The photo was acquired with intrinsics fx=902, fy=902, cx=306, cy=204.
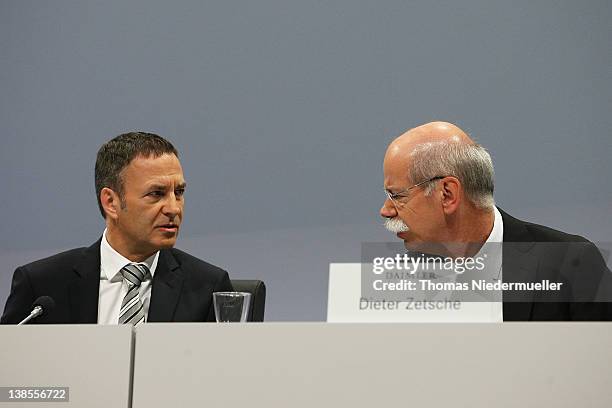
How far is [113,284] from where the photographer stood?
7.07 ft

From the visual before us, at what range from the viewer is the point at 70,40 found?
3.38 meters

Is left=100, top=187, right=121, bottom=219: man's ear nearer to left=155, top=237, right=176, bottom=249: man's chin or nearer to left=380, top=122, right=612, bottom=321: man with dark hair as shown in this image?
left=155, top=237, right=176, bottom=249: man's chin

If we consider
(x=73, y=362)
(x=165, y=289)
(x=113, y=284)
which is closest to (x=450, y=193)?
(x=165, y=289)

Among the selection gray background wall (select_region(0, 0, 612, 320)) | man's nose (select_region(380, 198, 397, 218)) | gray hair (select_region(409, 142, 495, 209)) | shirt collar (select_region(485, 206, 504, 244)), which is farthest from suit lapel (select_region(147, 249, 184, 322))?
gray background wall (select_region(0, 0, 612, 320))

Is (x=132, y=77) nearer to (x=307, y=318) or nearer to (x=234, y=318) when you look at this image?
(x=307, y=318)

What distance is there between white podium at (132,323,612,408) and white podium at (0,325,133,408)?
29 mm

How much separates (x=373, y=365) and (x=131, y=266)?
3.32 feet

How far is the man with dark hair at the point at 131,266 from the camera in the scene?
2080mm

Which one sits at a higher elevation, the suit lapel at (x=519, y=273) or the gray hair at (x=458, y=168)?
the gray hair at (x=458, y=168)

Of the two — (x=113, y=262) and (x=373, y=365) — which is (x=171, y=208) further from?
(x=373, y=365)

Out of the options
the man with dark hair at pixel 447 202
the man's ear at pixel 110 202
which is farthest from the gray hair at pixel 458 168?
the man's ear at pixel 110 202

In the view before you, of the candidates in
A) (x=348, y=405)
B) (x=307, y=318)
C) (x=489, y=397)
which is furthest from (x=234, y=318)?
(x=307, y=318)

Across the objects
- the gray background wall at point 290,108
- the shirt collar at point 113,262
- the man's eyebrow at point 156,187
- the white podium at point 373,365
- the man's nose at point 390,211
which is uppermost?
the gray background wall at point 290,108

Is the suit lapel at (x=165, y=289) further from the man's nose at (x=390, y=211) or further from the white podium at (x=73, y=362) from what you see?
the white podium at (x=73, y=362)
